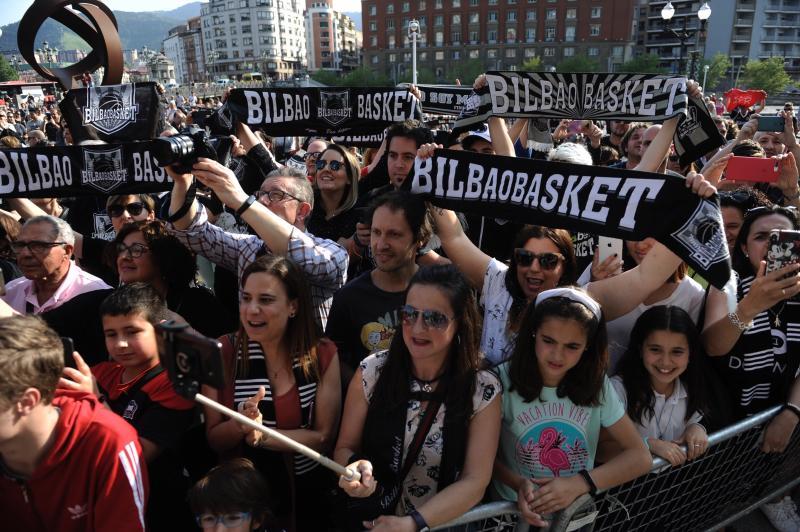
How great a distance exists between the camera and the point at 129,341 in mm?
2486

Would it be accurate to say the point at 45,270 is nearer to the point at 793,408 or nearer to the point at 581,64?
the point at 793,408

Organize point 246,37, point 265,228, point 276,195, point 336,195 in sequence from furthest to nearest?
1. point 246,37
2. point 336,195
3. point 276,195
4. point 265,228

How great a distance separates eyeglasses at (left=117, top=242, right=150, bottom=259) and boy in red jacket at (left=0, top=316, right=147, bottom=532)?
142cm

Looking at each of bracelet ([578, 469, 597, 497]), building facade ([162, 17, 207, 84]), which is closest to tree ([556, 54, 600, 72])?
bracelet ([578, 469, 597, 497])

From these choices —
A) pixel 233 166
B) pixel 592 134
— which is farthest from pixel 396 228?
pixel 592 134

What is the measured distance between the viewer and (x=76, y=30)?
7918 millimetres

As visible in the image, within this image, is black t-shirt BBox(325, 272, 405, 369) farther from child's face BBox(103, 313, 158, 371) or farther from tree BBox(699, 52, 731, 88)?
tree BBox(699, 52, 731, 88)

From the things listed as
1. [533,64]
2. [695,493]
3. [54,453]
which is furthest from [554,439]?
[533,64]

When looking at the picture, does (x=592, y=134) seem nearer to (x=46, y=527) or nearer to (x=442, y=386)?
(x=442, y=386)

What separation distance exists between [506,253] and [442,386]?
2.32 meters

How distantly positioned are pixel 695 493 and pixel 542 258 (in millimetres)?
1391

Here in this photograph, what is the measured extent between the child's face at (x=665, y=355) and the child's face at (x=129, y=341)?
7.60 feet

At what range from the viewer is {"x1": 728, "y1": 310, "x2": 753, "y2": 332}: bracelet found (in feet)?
8.38

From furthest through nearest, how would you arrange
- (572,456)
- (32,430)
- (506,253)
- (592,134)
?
(592,134)
(506,253)
(572,456)
(32,430)
